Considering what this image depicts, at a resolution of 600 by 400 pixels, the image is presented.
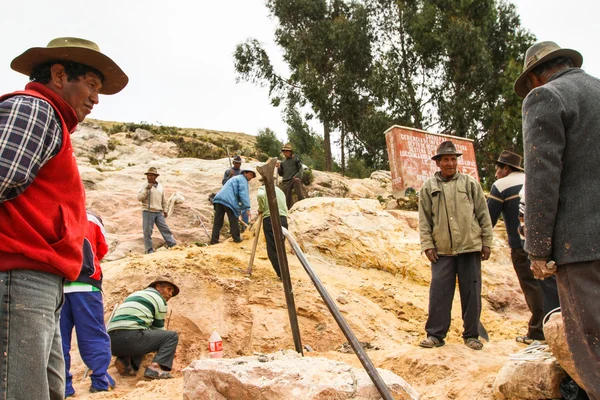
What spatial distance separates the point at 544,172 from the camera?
250 cm

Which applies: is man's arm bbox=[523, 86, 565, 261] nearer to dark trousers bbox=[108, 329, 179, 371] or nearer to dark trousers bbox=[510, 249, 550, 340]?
dark trousers bbox=[510, 249, 550, 340]

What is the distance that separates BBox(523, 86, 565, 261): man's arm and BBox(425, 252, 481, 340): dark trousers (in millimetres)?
2503

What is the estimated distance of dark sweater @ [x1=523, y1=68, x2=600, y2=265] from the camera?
2.48m

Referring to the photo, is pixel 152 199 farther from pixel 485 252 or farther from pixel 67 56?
pixel 67 56

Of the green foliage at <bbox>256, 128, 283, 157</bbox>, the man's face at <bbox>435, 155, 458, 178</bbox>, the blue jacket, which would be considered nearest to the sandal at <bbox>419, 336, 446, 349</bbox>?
the man's face at <bbox>435, 155, 458, 178</bbox>

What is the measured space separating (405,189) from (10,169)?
485 inches

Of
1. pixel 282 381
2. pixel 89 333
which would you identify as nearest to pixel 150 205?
pixel 89 333

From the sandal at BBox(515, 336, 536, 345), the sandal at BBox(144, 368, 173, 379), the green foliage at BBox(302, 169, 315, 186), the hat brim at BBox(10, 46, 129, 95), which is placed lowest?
the sandal at BBox(144, 368, 173, 379)

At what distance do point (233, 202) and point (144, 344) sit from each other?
5105 mm

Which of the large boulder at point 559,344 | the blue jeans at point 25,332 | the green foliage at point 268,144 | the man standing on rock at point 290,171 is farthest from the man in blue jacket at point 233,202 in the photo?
the green foliage at point 268,144

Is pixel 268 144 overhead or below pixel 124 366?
overhead

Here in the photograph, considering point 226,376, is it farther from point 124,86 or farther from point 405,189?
point 405,189

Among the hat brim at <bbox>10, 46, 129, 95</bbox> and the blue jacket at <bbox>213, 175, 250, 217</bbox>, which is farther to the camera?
the blue jacket at <bbox>213, 175, 250, 217</bbox>

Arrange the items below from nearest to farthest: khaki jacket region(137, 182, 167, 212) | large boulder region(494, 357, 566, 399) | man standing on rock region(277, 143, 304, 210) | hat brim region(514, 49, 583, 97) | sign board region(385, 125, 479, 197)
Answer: hat brim region(514, 49, 583, 97), large boulder region(494, 357, 566, 399), khaki jacket region(137, 182, 167, 212), man standing on rock region(277, 143, 304, 210), sign board region(385, 125, 479, 197)
